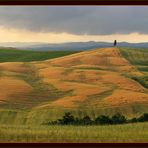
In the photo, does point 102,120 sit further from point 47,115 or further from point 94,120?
point 47,115

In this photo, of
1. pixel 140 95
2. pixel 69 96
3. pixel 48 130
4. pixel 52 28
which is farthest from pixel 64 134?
pixel 52 28

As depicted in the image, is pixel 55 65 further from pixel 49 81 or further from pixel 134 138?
pixel 134 138

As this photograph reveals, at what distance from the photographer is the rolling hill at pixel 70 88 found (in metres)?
5.46

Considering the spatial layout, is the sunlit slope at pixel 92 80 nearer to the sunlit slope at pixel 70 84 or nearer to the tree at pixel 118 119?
the sunlit slope at pixel 70 84

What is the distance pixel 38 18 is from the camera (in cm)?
574

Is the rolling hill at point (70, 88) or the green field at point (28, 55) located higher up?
→ the green field at point (28, 55)

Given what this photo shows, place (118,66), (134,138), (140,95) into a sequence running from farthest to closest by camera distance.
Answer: (118,66) < (140,95) < (134,138)

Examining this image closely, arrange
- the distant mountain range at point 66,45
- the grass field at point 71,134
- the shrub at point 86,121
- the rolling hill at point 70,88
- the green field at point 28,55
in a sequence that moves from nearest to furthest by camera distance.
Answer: the grass field at point 71,134, the shrub at point 86,121, the rolling hill at point 70,88, the distant mountain range at point 66,45, the green field at point 28,55

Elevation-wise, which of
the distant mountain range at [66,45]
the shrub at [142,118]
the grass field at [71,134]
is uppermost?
the distant mountain range at [66,45]

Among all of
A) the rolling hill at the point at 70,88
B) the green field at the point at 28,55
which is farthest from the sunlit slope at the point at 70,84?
the green field at the point at 28,55

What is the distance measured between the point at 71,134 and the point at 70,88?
73 cm

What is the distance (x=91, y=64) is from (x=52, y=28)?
0.74 m

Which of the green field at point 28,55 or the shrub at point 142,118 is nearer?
the shrub at point 142,118

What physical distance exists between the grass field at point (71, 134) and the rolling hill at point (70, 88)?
156 mm
